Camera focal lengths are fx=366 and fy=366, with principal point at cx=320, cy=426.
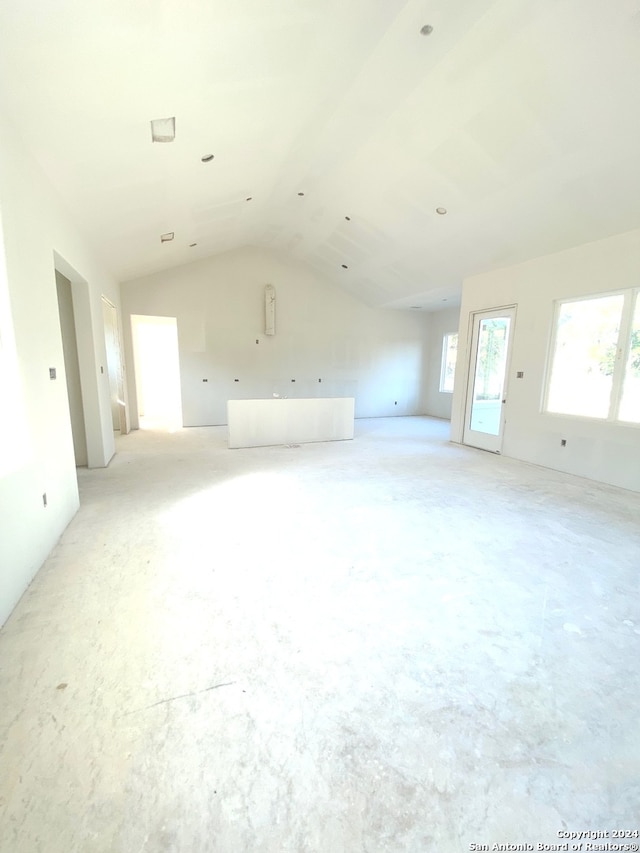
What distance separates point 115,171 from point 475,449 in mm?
5783

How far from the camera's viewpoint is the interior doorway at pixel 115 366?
227 inches

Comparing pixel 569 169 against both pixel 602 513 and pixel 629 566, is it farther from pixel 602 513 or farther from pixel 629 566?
pixel 629 566

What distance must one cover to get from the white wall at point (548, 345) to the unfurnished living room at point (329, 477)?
4cm

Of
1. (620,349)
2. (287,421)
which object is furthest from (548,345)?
(287,421)

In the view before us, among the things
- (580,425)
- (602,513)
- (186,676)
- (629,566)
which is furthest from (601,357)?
(186,676)

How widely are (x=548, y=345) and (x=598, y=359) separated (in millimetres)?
625

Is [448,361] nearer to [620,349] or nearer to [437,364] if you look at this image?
[437,364]

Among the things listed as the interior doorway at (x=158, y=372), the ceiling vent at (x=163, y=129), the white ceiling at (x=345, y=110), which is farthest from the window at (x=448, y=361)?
→ the ceiling vent at (x=163, y=129)

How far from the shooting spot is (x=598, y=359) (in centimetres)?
436

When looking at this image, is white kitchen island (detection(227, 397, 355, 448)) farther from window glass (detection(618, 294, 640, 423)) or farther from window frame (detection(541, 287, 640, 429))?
window glass (detection(618, 294, 640, 423))

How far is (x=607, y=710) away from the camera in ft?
4.77

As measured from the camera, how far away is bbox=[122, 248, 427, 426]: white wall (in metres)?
7.44

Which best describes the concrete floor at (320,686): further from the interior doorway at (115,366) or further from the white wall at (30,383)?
the interior doorway at (115,366)

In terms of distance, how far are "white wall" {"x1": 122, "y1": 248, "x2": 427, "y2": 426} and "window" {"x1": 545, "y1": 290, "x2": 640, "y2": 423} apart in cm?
483
